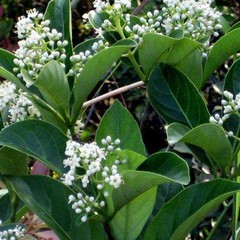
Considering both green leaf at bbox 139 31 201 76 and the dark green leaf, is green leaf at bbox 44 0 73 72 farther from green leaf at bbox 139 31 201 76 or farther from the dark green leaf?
the dark green leaf

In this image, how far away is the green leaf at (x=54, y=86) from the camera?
100 centimetres

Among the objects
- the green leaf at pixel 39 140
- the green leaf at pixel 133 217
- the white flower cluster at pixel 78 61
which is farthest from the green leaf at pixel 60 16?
the green leaf at pixel 133 217

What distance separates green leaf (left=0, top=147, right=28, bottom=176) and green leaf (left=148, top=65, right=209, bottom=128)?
0.23 meters

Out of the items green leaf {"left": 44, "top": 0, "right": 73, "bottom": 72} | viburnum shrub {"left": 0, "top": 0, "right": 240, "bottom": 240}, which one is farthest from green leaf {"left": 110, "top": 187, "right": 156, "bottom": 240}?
green leaf {"left": 44, "top": 0, "right": 73, "bottom": 72}

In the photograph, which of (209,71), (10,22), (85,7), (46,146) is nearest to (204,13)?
(209,71)

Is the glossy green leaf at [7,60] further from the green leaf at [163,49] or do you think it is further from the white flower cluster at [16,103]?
the green leaf at [163,49]

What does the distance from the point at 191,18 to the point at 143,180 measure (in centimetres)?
30

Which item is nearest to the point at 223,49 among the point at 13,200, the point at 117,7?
the point at 117,7

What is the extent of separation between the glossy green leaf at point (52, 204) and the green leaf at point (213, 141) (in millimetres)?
197

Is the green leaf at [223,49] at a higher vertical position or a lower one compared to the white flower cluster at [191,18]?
lower

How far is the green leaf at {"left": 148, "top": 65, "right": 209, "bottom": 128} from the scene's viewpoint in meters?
1.13

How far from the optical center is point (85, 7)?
307cm

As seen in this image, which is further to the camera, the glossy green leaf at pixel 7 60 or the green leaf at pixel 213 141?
the glossy green leaf at pixel 7 60

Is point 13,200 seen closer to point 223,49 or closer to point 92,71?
point 92,71
